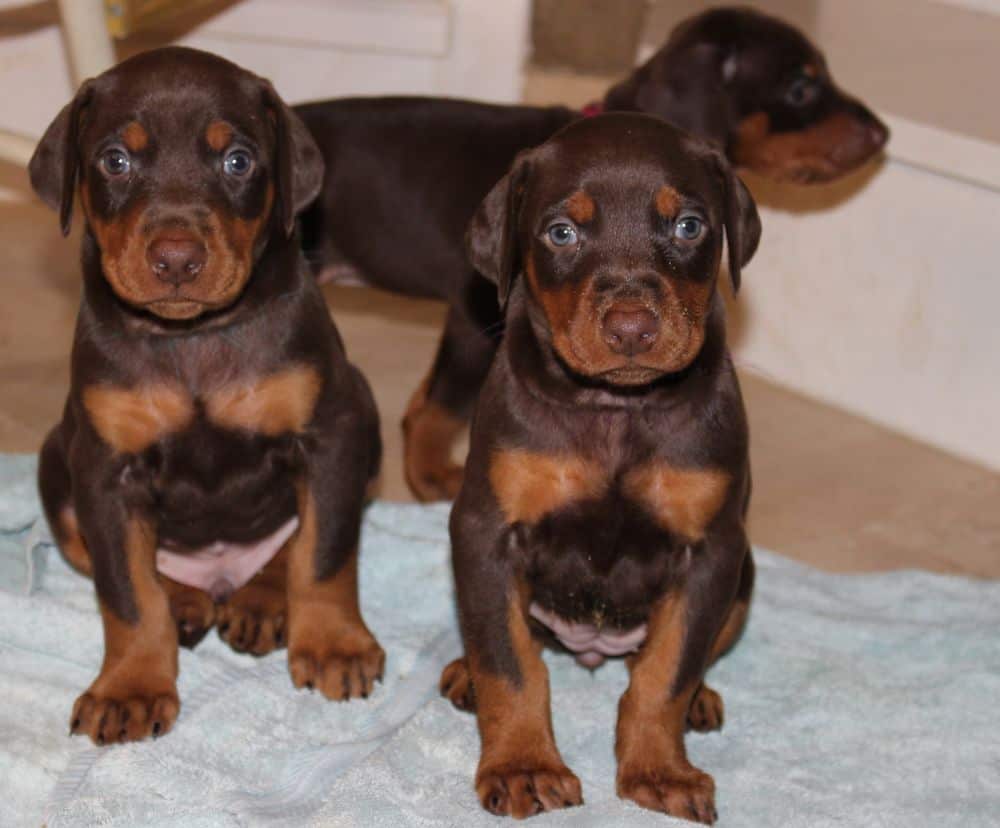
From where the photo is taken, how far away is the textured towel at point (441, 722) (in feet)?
12.8

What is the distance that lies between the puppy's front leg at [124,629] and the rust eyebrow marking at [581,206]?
4.28 ft

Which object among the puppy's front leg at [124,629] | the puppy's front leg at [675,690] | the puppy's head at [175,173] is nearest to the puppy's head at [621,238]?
the puppy's front leg at [675,690]

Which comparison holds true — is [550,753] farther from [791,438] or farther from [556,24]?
[556,24]

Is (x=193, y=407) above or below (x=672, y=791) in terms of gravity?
above

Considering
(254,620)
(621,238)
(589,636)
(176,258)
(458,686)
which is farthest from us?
(254,620)

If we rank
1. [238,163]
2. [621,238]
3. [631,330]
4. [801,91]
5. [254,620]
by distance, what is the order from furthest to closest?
[801,91]
[254,620]
[238,163]
[621,238]
[631,330]

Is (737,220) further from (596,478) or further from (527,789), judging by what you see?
(527,789)

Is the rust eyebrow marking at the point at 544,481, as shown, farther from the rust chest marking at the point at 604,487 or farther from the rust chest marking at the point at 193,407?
the rust chest marking at the point at 193,407

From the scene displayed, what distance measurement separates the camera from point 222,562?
14.9 ft

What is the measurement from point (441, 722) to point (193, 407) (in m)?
0.97

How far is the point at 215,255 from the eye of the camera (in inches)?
148

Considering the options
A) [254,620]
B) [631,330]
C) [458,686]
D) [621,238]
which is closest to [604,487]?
[631,330]

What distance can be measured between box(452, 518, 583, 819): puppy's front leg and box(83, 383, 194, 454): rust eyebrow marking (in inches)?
29.6

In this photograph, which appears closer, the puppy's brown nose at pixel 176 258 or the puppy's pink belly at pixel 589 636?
the puppy's brown nose at pixel 176 258
